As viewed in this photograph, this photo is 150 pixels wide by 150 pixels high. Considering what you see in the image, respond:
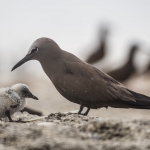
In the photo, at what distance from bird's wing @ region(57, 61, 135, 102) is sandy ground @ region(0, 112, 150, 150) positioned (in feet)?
6.77

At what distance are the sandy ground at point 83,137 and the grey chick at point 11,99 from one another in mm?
1907

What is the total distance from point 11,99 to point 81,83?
0.91 metres

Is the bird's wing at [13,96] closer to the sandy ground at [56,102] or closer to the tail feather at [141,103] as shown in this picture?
the tail feather at [141,103]

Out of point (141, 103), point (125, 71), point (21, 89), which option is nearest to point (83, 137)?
point (141, 103)

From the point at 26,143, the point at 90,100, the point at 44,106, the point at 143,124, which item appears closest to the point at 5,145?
the point at 26,143

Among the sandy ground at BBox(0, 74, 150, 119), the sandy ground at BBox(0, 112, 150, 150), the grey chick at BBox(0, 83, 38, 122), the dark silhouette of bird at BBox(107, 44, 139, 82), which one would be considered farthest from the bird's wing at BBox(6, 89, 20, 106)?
the dark silhouette of bird at BBox(107, 44, 139, 82)

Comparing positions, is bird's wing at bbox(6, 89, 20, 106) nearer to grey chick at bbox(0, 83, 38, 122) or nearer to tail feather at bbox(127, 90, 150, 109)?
grey chick at bbox(0, 83, 38, 122)

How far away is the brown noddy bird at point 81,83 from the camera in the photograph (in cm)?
609

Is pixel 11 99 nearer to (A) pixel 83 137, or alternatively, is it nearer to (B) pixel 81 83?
(B) pixel 81 83

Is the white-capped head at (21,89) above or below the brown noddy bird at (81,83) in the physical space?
below

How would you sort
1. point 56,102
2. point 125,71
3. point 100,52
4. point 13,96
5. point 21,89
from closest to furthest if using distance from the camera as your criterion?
point 13,96
point 21,89
point 56,102
point 125,71
point 100,52

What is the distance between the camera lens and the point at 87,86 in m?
6.20

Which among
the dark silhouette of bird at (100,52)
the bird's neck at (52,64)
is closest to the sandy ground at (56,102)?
the dark silhouette of bird at (100,52)

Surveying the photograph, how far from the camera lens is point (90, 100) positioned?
6.14 m
